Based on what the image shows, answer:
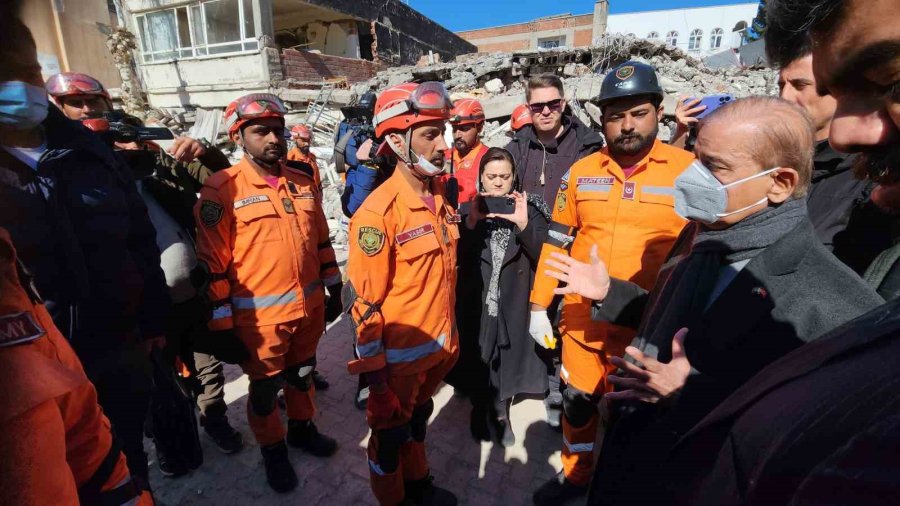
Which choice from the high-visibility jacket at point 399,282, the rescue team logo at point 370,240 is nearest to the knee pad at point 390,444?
the high-visibility jacket at point 399,282

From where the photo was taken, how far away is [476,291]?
3.22 m

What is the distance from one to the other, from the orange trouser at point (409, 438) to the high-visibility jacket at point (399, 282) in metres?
0.10

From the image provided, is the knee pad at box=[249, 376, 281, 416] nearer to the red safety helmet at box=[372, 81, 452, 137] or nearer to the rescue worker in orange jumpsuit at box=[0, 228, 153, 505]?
the rescue worker in orange jumpsuit at box=[0, 228, 153, 505]

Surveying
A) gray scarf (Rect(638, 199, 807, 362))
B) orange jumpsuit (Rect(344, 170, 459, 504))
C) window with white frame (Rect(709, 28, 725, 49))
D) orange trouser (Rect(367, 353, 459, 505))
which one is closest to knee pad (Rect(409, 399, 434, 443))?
orange trouser (Rect(367, 353, 459, 505))

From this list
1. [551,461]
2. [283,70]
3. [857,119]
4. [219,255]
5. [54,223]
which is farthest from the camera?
[283,70]

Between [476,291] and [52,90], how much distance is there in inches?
137

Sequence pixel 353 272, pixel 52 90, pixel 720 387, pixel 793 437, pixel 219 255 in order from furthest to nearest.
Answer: pixel 52 90 → pixel 219 255 → pixel 353 272 → pixel 720 387 → pixel 793 437

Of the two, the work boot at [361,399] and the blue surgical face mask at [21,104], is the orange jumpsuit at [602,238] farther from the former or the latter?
the blue surgical face mask at [21,104]

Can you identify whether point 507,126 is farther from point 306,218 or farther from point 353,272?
point 353,272

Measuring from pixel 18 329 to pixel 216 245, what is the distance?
6.01 ft

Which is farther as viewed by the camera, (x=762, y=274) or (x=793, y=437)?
(x=762, y=274)

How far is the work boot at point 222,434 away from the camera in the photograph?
10.4 feet

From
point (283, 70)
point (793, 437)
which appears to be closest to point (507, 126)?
point (793, 437)

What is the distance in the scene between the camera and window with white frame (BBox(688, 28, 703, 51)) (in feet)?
132
